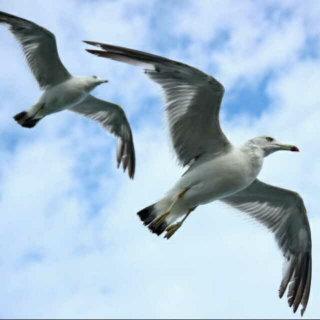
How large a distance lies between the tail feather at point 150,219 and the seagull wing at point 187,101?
→ 89 cm

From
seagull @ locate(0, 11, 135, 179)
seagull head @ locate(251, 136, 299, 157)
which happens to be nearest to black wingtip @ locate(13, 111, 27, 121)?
seagull @ locate(0, 11, 135, 179)

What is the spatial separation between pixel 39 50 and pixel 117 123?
10.9 feet

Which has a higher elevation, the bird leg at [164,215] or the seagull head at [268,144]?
the seagull head at [268,144]

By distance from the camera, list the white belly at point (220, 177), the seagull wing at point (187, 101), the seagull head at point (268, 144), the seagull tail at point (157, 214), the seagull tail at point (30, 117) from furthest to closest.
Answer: the seagull tail at point (30, 117) < the seagull head at point (268, 144) < the seagull tail at point (157, 214) < the white belly at point (220, 177) < the seagull wing at point (187, 101)

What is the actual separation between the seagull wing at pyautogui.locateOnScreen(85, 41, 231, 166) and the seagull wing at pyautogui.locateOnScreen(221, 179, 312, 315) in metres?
1.64

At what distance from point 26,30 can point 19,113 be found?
191 centimetres

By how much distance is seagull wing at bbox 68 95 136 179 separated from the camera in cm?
1602

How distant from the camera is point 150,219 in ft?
29.7

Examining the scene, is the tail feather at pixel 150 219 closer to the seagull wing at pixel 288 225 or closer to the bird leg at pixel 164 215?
the bird leg at pixel 164 215

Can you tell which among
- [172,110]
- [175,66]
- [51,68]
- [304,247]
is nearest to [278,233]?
[304,247]

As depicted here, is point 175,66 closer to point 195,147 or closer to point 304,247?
point 195,147

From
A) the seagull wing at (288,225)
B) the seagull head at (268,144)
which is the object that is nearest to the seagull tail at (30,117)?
the seagull wing at (288,225)

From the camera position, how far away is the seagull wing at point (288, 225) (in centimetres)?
1041

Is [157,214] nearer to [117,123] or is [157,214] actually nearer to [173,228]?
[173,228]
